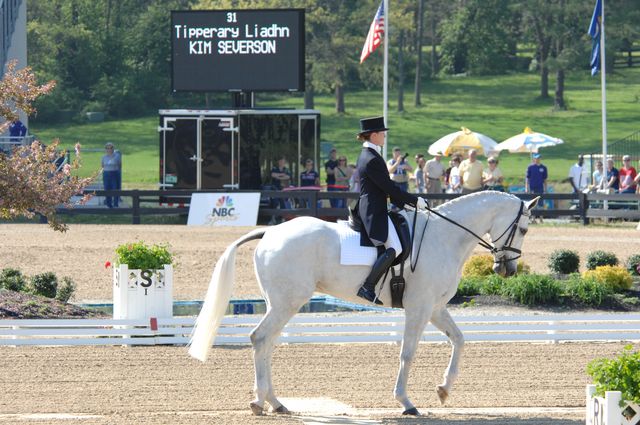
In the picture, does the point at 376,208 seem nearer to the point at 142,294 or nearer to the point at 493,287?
the point at 142,294

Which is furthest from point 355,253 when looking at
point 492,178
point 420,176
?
point 420,176

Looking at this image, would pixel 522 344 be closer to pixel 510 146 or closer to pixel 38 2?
pixel 510 146

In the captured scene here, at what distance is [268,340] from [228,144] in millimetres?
19757

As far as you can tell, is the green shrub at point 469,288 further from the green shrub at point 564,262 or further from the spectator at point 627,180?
the spectator at point 627,180

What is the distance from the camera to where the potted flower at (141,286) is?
1506 cm

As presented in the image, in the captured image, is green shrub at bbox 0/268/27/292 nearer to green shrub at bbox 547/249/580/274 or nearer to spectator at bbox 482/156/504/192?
green shrub at bbox 547/249/580/274

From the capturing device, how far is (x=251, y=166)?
99.4ft

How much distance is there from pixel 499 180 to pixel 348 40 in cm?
3033

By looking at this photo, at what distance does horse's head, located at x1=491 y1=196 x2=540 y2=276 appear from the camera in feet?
36.8

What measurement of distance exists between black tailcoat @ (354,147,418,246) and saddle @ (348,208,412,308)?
0.22 feet

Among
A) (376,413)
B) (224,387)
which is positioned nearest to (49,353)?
(224,387)

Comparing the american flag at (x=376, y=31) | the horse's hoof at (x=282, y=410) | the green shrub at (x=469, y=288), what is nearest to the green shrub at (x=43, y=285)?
the green shrub at (x=469, y=288)

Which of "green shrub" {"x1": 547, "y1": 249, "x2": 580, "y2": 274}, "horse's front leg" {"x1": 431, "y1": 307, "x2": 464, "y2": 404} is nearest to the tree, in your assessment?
"horse's front leg" {"x1": 431, "y1": 307, "x2": 464, "y2": 404}

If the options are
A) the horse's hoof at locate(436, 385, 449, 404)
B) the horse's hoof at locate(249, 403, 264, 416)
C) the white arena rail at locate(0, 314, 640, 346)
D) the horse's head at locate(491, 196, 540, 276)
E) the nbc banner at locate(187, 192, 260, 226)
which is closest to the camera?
the horse's hoof at locate(249, 403, 264, 416)
